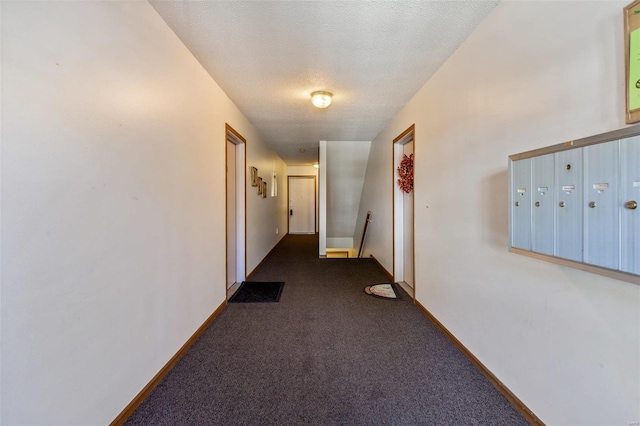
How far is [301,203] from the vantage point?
8.59 meters

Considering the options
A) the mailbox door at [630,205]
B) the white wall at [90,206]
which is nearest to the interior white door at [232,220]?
the white wall at [90,206]

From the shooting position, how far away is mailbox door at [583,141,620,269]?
902 millimetres

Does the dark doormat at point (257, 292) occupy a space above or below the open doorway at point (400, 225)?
below

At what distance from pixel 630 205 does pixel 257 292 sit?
127 inches

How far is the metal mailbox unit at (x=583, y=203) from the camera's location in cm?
86

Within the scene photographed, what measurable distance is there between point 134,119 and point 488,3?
2290 millimetres

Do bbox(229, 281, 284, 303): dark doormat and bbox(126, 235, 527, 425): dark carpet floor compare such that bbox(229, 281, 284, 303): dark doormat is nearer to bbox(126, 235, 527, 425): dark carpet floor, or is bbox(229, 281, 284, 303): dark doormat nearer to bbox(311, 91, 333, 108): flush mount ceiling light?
bbox(126, 235, 527, 425): dark carpet floor

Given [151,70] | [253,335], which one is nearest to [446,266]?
[253,335]

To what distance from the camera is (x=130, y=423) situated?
4.36ft

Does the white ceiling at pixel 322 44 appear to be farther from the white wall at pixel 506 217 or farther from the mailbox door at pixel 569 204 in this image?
the mailbox door at pixel 569 204

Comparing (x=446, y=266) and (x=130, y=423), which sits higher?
(x=446, y=266)

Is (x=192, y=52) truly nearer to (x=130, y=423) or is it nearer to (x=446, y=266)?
(x=130, y=423)

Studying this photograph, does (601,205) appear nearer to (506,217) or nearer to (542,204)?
(542,204)

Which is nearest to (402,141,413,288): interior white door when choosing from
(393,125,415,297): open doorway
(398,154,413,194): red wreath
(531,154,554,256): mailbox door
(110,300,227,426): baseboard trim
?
(393,125,415,297): open doorway
